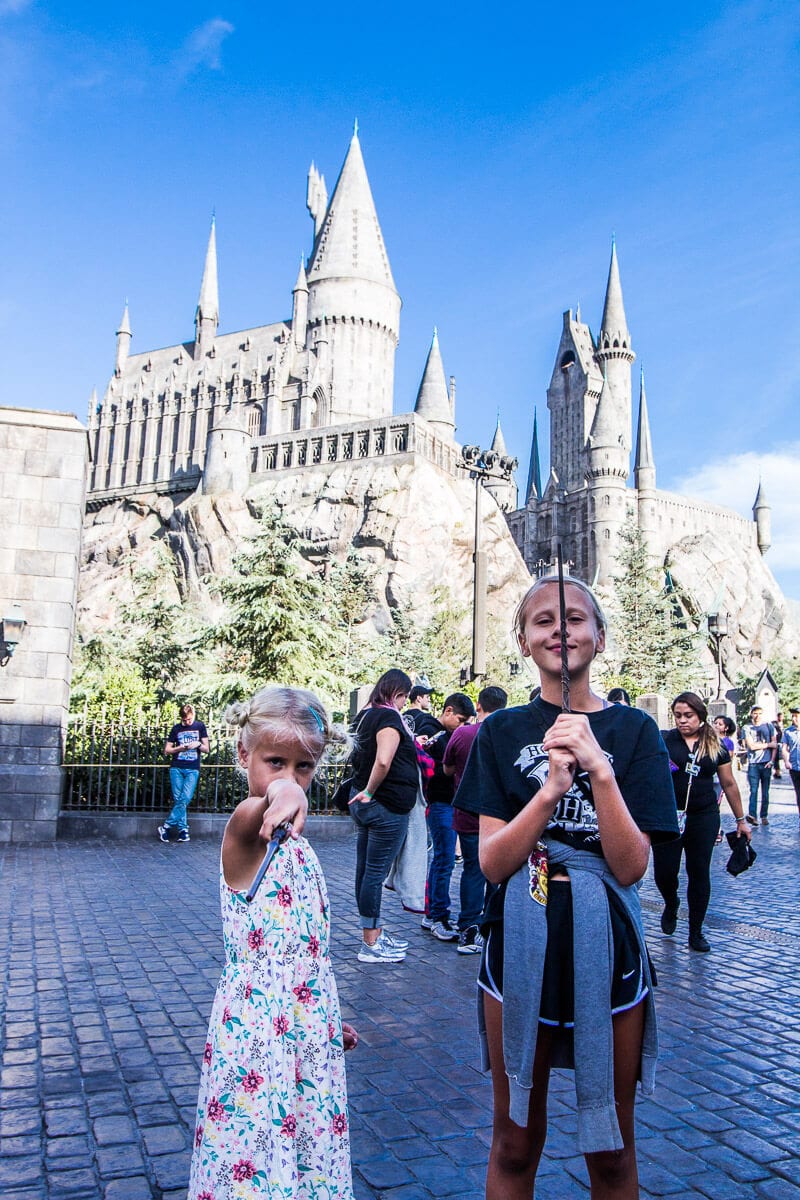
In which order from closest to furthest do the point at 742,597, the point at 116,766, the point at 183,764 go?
1. the point at 183,764
2. the point at 116,766
3. the point at 742,597

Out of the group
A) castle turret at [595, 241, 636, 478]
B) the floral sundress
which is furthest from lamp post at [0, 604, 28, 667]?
castle turret at [595, 241, 636, 478]

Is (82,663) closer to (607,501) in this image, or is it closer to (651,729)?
(651,729)

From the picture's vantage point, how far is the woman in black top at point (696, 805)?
20.8ft

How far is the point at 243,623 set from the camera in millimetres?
20641

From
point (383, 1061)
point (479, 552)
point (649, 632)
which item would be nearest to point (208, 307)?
point (649, 632)

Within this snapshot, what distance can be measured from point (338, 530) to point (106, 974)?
57.1 metres

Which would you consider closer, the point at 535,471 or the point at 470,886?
the point at 470,886

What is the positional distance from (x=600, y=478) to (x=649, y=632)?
5445cm

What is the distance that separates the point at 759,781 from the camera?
51.2ft

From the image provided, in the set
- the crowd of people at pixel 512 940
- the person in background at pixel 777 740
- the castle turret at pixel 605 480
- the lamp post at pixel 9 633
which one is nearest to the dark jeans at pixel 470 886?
the crowd of people at pixel 512 940

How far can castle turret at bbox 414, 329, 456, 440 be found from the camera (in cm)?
7294

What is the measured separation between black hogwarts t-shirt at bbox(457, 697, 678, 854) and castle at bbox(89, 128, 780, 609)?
61934mm

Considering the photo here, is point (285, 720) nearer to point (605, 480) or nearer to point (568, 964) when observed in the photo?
point (568, 964)

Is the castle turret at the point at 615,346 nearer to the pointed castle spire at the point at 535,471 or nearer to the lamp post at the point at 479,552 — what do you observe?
the pointed castle spire at the point at 535,471
